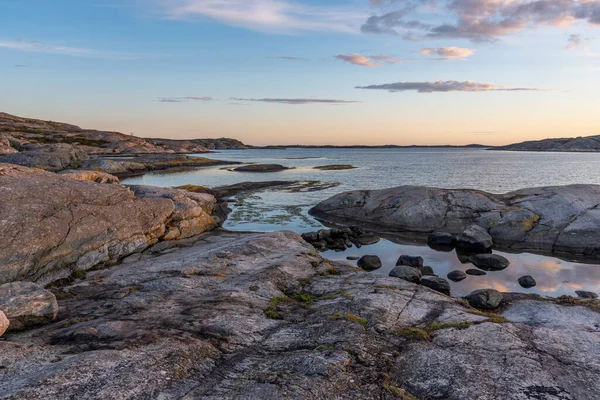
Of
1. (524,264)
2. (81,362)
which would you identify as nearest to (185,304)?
(81,362)

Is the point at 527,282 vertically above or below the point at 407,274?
below

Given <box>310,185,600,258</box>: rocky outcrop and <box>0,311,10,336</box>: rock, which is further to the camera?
<box>310,185,600,258</box>: rocky outcrop

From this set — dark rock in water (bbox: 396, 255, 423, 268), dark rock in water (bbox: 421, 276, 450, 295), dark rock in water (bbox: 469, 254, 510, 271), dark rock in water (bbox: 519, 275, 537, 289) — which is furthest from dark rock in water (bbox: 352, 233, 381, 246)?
dark rock in water (bbox: 519, 275, 537, 289)

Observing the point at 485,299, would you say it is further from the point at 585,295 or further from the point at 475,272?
the point at 475,272

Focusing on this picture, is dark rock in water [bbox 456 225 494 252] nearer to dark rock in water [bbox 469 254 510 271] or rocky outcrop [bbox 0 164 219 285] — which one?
dark rock in water [bbox 469 254 510 271]

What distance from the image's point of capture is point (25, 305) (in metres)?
11.8

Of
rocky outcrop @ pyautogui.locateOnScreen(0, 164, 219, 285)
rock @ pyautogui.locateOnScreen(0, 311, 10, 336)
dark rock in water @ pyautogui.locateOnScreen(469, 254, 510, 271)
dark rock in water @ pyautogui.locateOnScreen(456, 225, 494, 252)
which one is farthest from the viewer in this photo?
dark rock in water @ pyautogui.locateOnScreen(456, 225, 494, 252)

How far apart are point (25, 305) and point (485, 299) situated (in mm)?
17261

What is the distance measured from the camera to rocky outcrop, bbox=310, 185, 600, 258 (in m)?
28.7

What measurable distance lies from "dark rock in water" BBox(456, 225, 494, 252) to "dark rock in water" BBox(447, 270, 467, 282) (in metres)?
6.45

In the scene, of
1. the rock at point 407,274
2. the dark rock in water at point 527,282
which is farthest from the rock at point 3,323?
the dark rock in water at point 527,282

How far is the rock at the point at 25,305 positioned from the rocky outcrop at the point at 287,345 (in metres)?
0.43

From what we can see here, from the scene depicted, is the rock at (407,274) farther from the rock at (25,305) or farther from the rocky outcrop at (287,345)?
the rock at (25,305)

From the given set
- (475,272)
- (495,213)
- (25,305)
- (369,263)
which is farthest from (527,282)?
(25,305)
